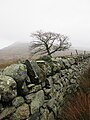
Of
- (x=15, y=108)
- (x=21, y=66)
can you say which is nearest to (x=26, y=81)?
(x=21, y=66)

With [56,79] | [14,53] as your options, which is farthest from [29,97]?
[14,53]

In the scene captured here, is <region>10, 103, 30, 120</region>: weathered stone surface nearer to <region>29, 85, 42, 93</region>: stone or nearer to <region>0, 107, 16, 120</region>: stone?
<region>0, 107, 16, 120</region>: stone

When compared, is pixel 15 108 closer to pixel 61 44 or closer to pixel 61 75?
pixel 61 75

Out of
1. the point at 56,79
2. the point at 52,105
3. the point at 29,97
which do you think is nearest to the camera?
the point at 29,97

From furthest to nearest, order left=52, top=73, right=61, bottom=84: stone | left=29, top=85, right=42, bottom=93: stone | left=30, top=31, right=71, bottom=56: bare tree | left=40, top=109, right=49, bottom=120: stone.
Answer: left=30, top=31, right=71, bottom=56: bare tree
left=52, top=73, right=61, bottom=84: stone
left=40, top=109, right=49, bottom=120: stone
left=29, top=85, right=42, bottom=93: stone

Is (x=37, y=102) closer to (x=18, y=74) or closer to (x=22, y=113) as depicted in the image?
(x=22, y=113)

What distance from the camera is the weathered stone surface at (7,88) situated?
2664mm

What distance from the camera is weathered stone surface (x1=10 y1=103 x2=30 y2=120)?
116 inches

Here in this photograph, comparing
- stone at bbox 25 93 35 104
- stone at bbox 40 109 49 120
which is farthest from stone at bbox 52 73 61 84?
stone at bbox 25 93 35 104

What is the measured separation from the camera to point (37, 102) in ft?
11.8

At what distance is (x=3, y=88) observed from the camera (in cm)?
268

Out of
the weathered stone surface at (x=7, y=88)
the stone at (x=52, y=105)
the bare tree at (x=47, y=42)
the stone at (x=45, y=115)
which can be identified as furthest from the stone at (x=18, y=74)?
the bare tree at (x=47, y=42)

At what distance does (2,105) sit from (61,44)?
25960 millimetres

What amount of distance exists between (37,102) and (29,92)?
0.35 meters
